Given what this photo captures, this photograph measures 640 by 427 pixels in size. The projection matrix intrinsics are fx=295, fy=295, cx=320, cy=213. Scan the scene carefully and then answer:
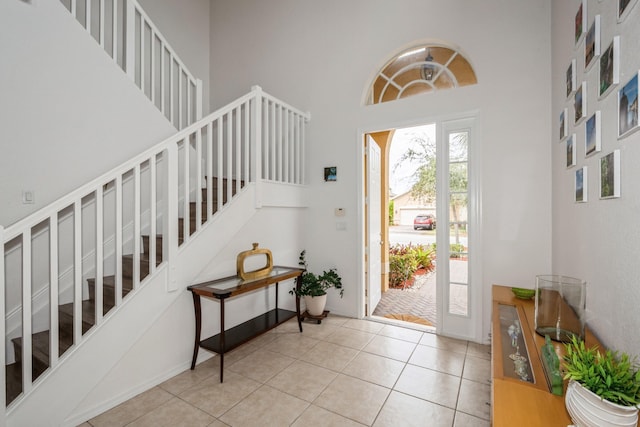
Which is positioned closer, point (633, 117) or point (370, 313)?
point (633, 117)

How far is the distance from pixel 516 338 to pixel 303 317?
8.01 ft

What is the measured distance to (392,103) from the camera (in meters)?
3.43

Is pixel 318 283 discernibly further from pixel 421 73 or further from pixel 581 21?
pixel 581 21

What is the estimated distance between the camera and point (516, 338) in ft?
5.43

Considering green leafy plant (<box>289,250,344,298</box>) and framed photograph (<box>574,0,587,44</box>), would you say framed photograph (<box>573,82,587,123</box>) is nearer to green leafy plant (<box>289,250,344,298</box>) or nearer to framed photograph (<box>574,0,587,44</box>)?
framed photograph (<box>574,0,587,44</box>)

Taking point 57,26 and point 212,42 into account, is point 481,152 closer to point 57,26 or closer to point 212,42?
point 57,26

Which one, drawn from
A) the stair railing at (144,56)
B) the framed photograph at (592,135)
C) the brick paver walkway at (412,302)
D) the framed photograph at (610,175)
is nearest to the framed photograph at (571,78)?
the framed photograph at (592,135)

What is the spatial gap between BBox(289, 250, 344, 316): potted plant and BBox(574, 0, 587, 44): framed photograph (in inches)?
118

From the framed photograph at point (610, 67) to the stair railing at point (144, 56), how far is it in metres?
3.63

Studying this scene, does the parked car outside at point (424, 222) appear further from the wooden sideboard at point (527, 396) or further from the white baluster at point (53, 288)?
the white baluster at point (53, 288)

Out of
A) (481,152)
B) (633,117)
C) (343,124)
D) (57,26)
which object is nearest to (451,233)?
(481,152)

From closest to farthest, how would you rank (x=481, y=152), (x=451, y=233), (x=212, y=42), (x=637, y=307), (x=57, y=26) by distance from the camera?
(x=637, y=307), (x=57, y=26), (x=481, y=152), (x=451, y=233), (x=212, y=42)

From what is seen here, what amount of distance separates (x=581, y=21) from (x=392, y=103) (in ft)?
6.00

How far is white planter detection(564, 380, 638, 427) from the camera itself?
82 cm
